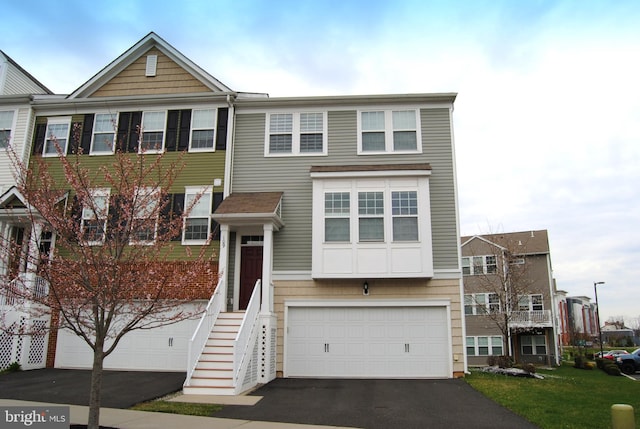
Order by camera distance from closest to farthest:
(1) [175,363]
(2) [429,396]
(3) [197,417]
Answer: (3) [197,417] → (2) [429,396] → (1) [175,363]

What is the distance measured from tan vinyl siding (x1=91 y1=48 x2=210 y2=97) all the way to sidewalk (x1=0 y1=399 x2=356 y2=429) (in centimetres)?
1124

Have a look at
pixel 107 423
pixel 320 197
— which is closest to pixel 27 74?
pixel 320 197

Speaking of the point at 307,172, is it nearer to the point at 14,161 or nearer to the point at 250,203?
the point at 250,203

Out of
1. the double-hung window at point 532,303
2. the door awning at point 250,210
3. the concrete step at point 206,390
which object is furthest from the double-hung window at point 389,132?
the double-hung window at point 532,303

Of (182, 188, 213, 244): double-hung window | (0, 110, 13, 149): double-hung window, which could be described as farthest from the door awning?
(0, 110, 13, 149): double-hung window

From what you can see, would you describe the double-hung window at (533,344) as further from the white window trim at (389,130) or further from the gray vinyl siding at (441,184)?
the white window trim at (389,130)

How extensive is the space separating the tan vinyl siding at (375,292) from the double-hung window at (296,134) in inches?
174

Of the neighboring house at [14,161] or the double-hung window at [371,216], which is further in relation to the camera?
the double-hung window at [371,216]

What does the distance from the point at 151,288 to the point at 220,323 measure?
5.94m

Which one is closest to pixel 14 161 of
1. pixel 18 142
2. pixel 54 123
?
pixel 18 142

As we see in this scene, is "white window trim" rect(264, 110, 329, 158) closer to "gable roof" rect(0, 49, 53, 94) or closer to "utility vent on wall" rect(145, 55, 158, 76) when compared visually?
"utility vent on wall" rect(145, 55, 158, 76)

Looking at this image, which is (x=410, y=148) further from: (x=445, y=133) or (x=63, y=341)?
(x=63, y=341)

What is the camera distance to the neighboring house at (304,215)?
1466cm

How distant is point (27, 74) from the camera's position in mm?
19453
